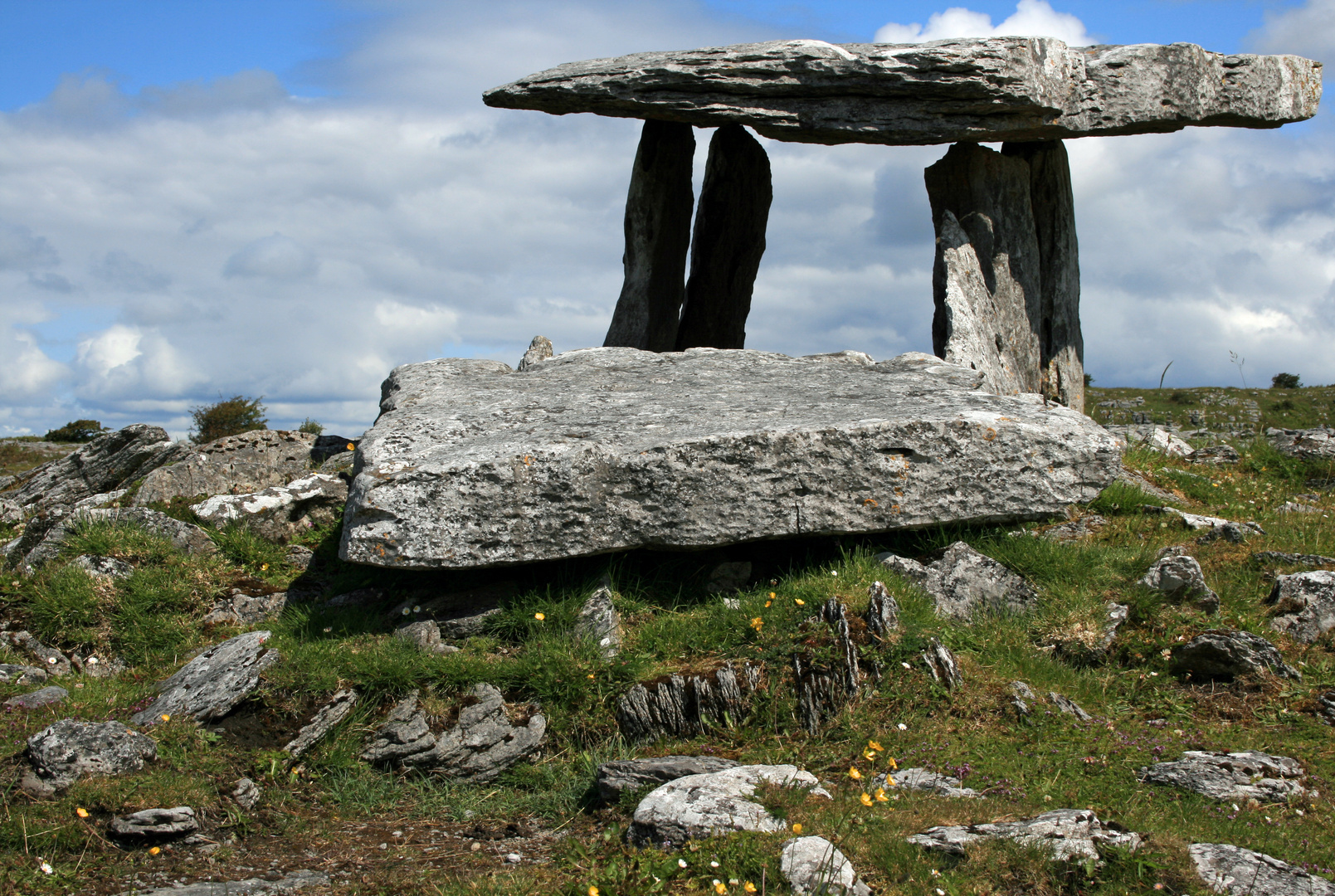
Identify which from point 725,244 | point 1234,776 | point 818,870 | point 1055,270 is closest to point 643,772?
point 818,870

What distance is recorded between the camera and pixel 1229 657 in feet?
23.6

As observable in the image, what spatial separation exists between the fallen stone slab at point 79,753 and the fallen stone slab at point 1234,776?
20.0 feet

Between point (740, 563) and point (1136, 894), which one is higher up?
point (740, 563)

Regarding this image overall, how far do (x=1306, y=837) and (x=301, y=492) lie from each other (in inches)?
349

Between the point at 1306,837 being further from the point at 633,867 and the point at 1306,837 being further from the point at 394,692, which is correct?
the point at 394,692

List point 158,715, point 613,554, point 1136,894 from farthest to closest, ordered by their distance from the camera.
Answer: point 613,554 < point 158,715 < point 1136,894

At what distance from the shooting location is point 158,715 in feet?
22.6

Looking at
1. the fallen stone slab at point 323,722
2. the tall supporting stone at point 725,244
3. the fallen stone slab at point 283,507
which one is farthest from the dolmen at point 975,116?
the fallen stone slab at point 323,722

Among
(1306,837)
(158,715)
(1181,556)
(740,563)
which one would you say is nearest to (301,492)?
(158,715)

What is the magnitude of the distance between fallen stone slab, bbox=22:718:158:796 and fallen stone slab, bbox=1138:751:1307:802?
611 centimetres

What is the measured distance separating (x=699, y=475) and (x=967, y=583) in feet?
7.44

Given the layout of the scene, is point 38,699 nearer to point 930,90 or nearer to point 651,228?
point 651,228

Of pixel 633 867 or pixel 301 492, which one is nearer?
pixel 633 867

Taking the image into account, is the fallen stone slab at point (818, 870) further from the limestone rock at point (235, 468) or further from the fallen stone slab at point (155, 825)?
the limestone rock at point (235, 468)
